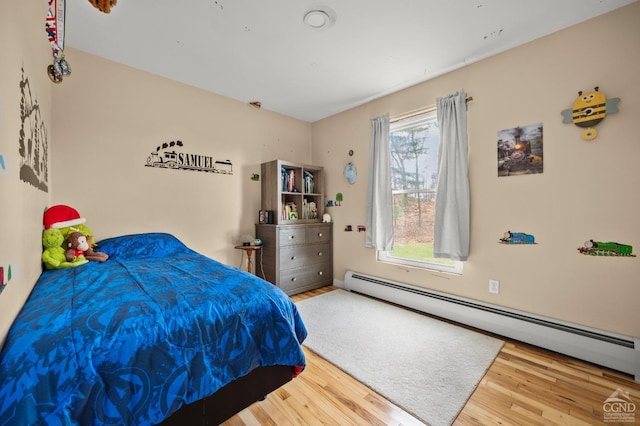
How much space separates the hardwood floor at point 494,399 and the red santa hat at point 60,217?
6.11 ft

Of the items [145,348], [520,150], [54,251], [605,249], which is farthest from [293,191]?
[605,249]

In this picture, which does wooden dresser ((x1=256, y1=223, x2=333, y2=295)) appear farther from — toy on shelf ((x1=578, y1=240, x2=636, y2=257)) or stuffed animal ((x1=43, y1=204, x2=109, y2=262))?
toy on shelf ((x1=578, y1=240, x2=636, y2=257))

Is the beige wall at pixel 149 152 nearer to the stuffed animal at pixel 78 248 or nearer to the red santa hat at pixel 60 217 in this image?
the red santa hat at pixel 60 217

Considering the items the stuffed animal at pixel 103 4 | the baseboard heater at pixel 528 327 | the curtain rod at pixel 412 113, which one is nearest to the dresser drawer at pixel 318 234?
the baseboard heater at pixel 528 327

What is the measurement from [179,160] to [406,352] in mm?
2893

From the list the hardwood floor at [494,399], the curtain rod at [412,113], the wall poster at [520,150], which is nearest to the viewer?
the hardwood floor at [494,399]

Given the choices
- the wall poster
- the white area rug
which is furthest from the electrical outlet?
the wall poster

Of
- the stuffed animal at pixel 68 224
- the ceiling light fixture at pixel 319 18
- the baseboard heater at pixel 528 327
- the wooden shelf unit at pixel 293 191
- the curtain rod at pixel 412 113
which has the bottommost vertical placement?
the baseboard heater at pixel 528 327

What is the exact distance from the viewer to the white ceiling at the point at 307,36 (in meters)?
1.79

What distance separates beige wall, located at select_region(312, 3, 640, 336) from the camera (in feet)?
5.83

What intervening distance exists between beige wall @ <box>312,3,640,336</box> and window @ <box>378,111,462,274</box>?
0.32 metres

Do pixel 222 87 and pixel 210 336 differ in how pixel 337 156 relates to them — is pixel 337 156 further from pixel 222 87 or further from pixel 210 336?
pixel 210 336

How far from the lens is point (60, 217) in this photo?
1.96 m

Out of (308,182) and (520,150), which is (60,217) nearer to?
(308,182)
